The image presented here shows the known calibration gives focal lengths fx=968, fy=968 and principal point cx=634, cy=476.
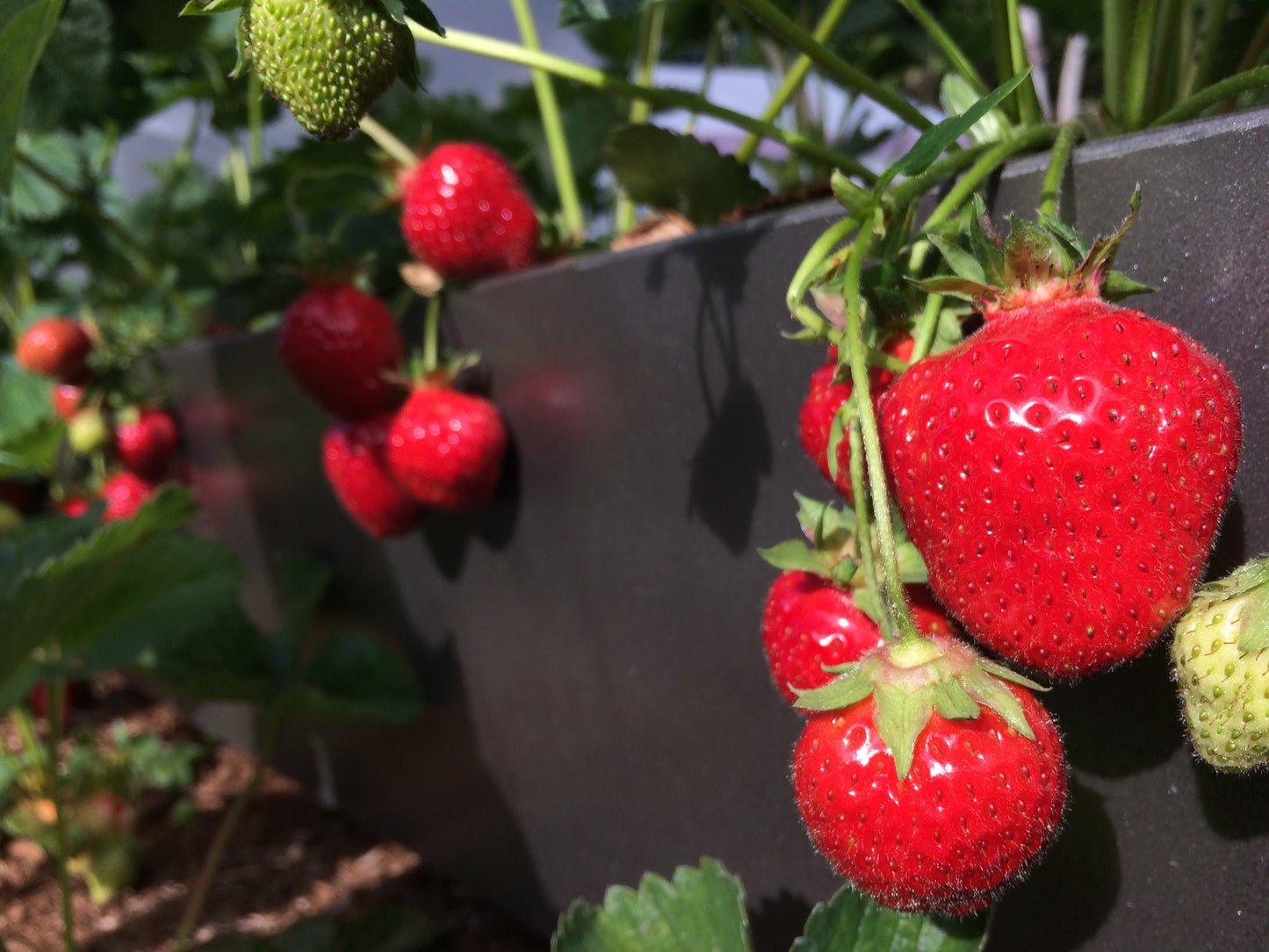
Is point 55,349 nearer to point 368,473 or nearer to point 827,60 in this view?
point 368,473

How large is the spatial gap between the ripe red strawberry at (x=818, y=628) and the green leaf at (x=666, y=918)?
163 millimetres

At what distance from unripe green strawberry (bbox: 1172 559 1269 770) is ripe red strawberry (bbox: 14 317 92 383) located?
121 centimetres

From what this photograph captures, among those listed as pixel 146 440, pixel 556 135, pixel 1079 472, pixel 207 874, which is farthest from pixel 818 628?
pixel 146 440

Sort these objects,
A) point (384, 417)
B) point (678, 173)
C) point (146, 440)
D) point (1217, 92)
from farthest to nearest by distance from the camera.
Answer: point (146, 440) < point (384, 417) < point (678, 173) < point (1217, 92)

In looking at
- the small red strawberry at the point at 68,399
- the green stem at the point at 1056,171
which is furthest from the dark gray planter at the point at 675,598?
the small red strawberry at the point at 68,399

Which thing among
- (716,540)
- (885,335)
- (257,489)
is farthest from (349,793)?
(885,335)

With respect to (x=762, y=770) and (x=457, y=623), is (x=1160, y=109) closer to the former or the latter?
(x=762, y=770)

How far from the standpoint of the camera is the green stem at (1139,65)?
15.6 inches

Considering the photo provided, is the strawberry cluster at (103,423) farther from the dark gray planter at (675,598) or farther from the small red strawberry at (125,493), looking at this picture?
the dark gray planter at (675,598)

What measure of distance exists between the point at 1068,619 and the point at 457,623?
0.58 meters

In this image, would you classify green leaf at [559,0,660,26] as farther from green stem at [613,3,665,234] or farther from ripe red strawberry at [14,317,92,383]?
ripe red strawberry at [14,317,92,383]

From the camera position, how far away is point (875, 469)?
0.27 meters

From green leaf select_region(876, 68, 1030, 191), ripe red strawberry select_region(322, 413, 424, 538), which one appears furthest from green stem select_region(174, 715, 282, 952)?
green leaf select_region(876, 68, 1030, 191)

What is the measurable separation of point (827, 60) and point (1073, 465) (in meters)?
0.26
